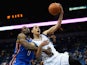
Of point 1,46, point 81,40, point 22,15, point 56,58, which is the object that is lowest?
point 1,46

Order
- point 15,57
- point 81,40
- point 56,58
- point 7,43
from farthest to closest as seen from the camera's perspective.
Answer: point 7,43 → point 81,40 → point 15,57 → point 56,58

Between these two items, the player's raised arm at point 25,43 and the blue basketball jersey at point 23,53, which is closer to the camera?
the player's raised arm at point 25,43

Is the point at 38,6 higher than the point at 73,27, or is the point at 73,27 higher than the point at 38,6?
the point at 38,6

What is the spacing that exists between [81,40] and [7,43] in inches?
178

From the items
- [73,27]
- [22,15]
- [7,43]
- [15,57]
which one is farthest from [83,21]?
[15,57]

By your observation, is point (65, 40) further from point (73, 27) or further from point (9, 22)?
point (9, 22)

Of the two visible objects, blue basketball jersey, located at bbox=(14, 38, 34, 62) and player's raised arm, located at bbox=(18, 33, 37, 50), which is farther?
blue basketball jersey, located at bbox=(14, 38, 34, 62)

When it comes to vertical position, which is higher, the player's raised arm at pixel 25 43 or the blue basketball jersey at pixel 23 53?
the player's raised arm at pixel 25 43

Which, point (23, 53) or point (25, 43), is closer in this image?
point (25, 43)

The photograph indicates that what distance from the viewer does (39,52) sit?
16.3 ft

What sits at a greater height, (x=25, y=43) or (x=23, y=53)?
(x=25, y=43)

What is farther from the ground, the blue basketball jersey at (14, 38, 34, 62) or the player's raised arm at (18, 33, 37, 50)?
the player's raised arm at (18, 33, 37, 50)

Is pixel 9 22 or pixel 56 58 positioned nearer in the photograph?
pixel 56 58

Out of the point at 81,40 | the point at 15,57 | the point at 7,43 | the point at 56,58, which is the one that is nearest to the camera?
the point at 56,58
